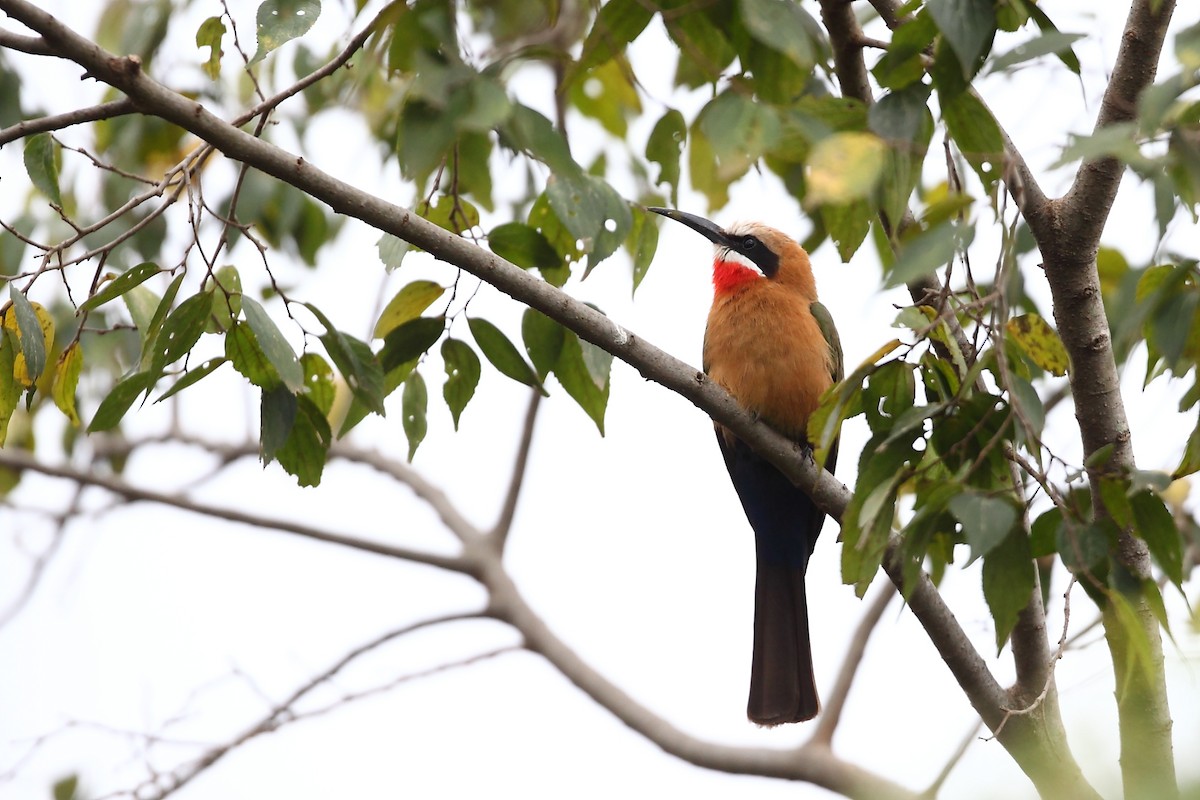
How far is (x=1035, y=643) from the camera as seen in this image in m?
3.33

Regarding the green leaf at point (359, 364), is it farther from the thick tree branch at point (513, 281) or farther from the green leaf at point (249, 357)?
the thick tree branch at point (513, 281)

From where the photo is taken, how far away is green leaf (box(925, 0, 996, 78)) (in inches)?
74.0

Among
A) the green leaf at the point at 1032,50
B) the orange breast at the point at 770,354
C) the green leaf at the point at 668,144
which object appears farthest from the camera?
the orange breast at the point at 770,354

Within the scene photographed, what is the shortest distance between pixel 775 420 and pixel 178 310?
2.31 metres

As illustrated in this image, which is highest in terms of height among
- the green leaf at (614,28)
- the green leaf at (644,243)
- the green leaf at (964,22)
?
the green leaf at (644,243)

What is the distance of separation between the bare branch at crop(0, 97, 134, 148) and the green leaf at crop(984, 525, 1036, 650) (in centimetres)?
179

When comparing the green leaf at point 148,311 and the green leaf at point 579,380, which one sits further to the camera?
the green leaf at point 579,380

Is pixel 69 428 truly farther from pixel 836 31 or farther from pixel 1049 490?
pixel 1049 490

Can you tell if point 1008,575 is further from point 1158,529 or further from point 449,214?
point 449,214

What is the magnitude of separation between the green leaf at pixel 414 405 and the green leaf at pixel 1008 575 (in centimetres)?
153

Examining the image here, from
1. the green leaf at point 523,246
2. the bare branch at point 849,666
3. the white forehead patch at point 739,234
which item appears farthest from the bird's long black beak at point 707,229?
the green leaf at point 523,246

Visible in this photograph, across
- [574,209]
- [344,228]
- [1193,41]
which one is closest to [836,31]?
[574,209]

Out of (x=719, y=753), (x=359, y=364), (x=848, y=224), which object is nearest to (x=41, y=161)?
(x=359, y=364)

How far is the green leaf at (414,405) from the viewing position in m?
3.15
